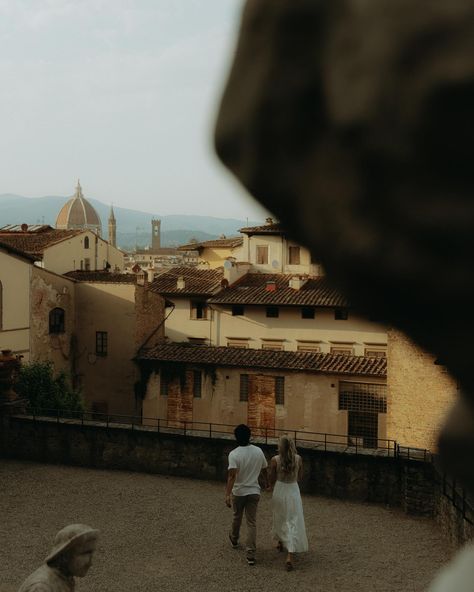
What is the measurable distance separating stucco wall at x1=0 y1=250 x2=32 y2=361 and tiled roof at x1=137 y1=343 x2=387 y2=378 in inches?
206

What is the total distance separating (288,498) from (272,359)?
56.9 ft

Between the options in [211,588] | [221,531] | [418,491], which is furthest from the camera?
[418,491]

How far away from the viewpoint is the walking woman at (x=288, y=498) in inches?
435

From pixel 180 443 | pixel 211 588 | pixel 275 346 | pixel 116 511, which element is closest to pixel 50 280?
pixel 275 346

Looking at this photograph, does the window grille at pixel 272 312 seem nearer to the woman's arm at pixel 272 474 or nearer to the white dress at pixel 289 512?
the white dress at pixel 289 512

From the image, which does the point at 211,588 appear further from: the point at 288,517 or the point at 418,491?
the point at 418,491

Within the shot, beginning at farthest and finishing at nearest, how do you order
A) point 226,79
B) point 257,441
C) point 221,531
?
point 257,441
point 221,531
point 226,79

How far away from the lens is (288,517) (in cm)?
1180

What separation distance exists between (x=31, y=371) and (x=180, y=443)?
32.2ft

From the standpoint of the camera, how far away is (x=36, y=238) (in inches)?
1672

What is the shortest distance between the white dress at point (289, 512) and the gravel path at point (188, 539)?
1.75ft

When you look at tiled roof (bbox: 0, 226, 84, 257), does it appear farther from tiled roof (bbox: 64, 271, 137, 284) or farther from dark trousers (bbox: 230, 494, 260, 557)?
dark trousers (bbox: 230, 494, 260, 557)

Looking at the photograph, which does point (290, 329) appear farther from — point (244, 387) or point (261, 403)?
point (261, 403)

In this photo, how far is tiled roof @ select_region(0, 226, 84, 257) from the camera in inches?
1596
